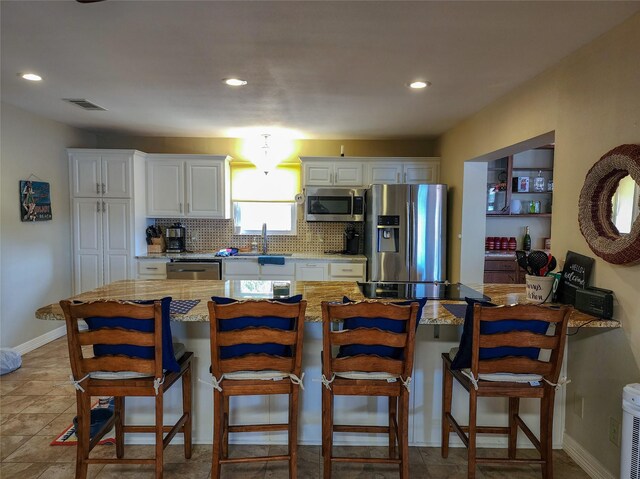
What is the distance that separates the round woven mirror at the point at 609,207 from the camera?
5.91ft

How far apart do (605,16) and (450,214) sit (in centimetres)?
274

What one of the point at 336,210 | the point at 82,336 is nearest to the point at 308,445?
the point at 82,336

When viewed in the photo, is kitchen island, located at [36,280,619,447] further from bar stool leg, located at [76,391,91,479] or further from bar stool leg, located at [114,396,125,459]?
bar stool leg, located at [76,391,91,479]

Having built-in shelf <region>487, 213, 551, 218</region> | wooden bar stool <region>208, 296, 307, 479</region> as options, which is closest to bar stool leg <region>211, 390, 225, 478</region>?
wooden bar stool <region>208, 296, 307, 479</region>

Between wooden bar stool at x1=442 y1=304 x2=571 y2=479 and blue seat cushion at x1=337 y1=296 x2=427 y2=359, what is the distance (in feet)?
0.98

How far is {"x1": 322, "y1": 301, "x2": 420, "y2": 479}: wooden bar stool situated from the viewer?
173 cm

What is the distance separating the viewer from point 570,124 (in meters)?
2.33

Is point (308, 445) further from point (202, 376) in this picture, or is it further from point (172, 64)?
point (172, 64)

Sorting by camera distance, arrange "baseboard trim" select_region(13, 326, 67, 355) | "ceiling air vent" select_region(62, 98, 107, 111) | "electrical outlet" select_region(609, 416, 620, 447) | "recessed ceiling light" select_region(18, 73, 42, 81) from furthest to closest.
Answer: "baseboard trim" select_region(13, 326, 67, 355), "ceiling air vent" select_region(62, 98, 107, 111), "recessed ceiling light" select_region(18, 73, 42, 81), "electrical outlet" select_region(609, 416, 620, 447)

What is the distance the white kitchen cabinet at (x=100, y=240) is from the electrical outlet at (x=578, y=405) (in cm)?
451

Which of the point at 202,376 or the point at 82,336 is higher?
the point at 82,336

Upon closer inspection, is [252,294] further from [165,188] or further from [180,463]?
[165,188]

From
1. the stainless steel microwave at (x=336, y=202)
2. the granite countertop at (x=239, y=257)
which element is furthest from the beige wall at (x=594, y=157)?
the granite countertop at (x=239, y=257)

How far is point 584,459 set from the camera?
218cm
